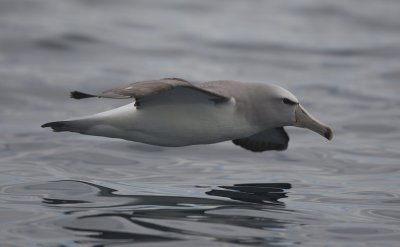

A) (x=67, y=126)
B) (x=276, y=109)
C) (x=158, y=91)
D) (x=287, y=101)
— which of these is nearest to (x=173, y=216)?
(x=158, y=91)

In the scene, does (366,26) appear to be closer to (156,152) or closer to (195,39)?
(195,39)

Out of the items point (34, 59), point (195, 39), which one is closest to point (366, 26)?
point (195, 39)

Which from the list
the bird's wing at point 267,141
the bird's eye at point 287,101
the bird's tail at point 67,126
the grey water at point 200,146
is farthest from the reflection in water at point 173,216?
the bird's eye at point 287,101

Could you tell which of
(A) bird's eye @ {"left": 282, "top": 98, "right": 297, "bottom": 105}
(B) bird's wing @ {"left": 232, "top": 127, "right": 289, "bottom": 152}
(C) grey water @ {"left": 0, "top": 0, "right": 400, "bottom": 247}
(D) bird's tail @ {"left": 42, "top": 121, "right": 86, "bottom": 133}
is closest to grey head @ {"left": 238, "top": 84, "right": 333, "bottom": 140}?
(A) bird's eye @ {"left": 282, "top": 98, "right": 297, "bottom": 105}

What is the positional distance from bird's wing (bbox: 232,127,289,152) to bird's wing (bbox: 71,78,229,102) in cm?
163

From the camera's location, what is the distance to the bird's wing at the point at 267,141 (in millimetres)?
10320

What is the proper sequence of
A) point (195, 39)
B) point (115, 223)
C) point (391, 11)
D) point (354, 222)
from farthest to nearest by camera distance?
point (391, 11) < point (195, 39) < point (354, 222) < point (115, 223)

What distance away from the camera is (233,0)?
28562 mm

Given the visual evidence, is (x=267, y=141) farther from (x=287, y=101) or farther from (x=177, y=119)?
(x=177, y=119)

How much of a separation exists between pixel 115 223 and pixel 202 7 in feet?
63.2

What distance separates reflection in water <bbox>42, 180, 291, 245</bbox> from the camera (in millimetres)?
7816

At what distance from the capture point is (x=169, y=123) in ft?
28.9

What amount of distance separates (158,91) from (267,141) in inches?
107

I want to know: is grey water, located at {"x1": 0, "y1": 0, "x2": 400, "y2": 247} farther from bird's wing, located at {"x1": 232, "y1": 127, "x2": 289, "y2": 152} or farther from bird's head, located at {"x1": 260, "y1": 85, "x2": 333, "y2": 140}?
bird's head, located at {"x1": 260, "y1": 85, "x2": 333, "y2": 140}
